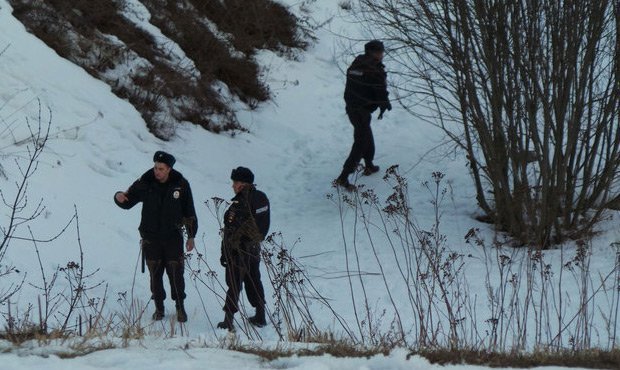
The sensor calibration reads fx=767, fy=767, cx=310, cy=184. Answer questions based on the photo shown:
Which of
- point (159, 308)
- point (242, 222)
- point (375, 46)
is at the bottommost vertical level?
point (159, 308)

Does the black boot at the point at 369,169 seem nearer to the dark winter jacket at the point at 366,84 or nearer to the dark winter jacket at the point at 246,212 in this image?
the dark winter jacket at the point at 366,84

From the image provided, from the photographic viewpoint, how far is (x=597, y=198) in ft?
28.2

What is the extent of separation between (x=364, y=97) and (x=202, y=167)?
241 cm

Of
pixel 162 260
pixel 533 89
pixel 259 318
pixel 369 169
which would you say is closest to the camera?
pixel 259 318

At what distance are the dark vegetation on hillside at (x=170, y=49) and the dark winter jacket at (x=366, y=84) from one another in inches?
108

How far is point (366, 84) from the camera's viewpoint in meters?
9.36

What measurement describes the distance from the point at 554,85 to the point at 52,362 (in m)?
5.75

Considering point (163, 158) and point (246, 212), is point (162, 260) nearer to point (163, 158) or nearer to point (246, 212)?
point (163, 158)

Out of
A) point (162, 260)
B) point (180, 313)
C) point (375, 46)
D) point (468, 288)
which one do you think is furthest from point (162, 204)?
point (375, 46)

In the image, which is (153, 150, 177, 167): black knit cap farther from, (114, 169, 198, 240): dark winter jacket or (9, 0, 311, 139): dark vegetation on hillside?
(9, 0, 311, 139): dark vegetation on hillside

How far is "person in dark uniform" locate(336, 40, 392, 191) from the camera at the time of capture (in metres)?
9.27

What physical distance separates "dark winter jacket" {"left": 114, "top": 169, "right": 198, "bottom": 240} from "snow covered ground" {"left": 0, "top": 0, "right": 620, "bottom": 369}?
0.98ft

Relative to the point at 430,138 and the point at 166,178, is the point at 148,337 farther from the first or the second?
the point at 430,138

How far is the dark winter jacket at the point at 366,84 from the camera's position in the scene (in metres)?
9.28
